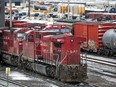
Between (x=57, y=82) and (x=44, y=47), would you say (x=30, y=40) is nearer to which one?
(x=44, y=47)

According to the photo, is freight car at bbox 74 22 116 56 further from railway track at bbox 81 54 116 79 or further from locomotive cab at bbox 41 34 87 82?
locomotive cab at bbox 41 34 87 82

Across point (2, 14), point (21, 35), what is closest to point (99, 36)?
point (2, 14)

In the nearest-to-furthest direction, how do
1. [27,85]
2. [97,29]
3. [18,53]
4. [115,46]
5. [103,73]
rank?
[27,85] < [103,73] < [18,53] < [115,46] < [97,29]

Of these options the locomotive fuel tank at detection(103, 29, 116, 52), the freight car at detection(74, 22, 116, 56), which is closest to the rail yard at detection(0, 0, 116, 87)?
the locomotive fuel tank at detection(103, 29, 116, 52)

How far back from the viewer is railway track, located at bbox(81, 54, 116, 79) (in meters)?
23.7

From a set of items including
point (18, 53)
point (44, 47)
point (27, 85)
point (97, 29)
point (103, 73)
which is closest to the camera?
point (27, 85)

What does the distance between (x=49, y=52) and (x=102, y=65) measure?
22.5ft

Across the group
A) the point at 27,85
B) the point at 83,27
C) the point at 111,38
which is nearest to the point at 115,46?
the point at 111,38

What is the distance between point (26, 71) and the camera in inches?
955

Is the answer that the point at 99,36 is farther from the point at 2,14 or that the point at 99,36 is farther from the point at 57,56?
the point at 57,56

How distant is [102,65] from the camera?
89.0 feet

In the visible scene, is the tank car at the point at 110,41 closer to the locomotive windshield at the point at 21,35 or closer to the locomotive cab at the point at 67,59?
the locomotive windshield at the point at 21,35

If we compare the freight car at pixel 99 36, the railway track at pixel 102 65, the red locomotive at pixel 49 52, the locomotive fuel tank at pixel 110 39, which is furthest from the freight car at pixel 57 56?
the freight car at pixel 99 36

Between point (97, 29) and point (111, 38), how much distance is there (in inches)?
128
